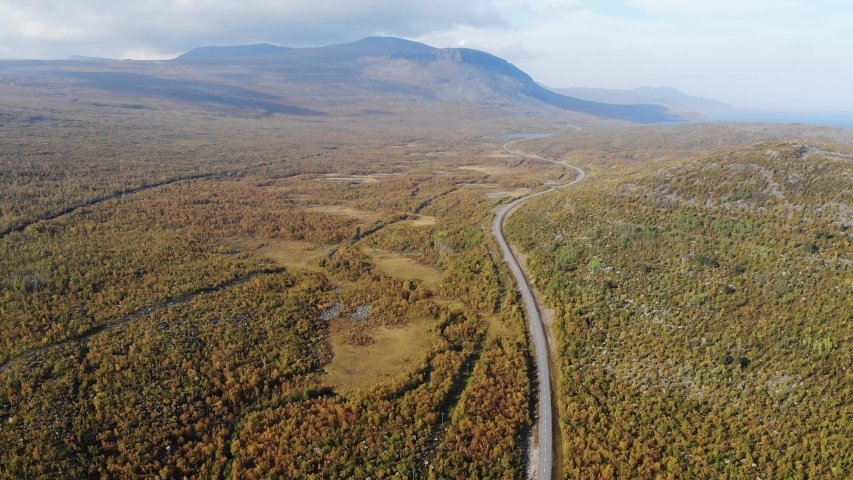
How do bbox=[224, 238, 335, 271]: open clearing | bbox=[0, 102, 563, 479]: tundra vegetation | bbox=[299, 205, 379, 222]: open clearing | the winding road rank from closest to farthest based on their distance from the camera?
the winding road < bbox=[0, 102, 563, 479]: tundra vegetation < bbox=[224, 238, 335, 271]: open clearing < bbox=[299, 205, 379, 222]: open clearing

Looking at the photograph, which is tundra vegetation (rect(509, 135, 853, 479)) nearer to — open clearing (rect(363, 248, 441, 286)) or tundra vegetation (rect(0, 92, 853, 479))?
tundra vegetation (rect(0, 92, 853, 479))

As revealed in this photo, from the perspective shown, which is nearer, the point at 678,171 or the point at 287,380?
the point at 287,380

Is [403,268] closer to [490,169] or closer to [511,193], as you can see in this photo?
[511,193]

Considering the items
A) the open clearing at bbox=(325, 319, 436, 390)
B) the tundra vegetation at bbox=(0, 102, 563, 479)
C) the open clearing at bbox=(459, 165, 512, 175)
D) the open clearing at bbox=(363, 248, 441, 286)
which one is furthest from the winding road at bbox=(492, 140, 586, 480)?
the open clearing at bbox=(459, 165, 512, 175)

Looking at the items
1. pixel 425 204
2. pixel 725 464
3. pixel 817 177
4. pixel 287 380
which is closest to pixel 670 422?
pixel 725 464

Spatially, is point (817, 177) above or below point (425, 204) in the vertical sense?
above

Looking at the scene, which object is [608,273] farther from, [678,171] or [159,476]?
[159,476]

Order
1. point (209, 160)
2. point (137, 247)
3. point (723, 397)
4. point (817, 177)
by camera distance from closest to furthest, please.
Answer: point (723, 397), point (817, 177), point (137, 247), point (209, 160)
